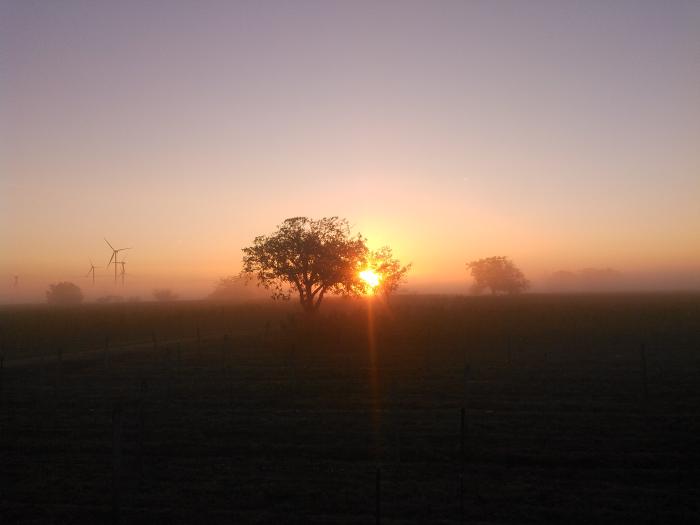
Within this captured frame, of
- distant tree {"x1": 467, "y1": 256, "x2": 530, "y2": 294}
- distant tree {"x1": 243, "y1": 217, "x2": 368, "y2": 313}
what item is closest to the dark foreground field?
distant tree {"x1": 243, "y1": 217, "x2": 368, "y2": 313}

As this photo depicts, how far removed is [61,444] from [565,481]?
36.1ft

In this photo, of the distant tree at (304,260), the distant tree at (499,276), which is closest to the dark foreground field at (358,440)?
the distant tree at (304,260)

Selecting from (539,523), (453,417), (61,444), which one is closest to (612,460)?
(539,523)

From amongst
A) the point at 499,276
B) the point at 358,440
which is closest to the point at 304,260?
the point at 358,440

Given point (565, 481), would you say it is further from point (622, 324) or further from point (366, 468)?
point (622, 324)

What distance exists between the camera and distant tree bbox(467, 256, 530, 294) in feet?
595

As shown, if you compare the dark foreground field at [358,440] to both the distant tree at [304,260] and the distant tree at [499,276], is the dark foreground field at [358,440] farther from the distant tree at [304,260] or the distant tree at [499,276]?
the distant tree at [499,276]

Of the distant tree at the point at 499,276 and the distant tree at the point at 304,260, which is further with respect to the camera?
the distant tree at the point at 499,276

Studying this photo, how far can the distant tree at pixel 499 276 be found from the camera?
18150 cm

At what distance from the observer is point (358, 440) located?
496 inches

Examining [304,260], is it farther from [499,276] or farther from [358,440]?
[499,276]

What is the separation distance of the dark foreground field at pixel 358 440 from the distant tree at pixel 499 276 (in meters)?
157

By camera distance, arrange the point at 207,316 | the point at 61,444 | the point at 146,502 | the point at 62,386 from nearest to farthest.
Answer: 1. the point at 146,502
2. the point at 61,444
3. the point at 62,386
4. the point at 207,316

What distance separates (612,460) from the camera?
10828 millimetres
